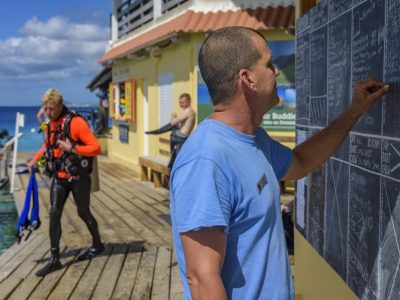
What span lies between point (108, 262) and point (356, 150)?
4126 millimetres

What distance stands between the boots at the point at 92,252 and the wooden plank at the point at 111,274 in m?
0.16

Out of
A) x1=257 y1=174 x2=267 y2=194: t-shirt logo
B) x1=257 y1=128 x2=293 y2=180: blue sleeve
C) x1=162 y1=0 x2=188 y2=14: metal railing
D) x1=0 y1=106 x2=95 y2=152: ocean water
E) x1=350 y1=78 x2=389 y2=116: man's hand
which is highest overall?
x1=162 y1=0 x2=188 y2=14: metal railing

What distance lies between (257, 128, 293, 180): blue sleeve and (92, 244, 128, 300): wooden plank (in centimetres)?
325

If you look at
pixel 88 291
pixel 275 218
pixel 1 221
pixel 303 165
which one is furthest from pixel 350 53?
pixel 1 221

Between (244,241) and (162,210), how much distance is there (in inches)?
300

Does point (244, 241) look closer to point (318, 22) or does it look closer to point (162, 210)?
point (318, 22)

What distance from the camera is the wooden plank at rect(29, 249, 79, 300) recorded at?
5148 millimetres

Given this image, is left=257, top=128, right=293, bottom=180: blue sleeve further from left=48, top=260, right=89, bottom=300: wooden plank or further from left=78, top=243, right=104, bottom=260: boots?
left=78, top=243, right=104, bottom=260: boots

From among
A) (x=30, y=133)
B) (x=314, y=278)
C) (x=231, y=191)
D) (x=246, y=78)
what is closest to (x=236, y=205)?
(x=231, y=191)

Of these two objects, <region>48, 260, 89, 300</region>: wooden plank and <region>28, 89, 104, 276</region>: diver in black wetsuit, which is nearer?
<region>48, 260, 89, 300</region>: wooden plank

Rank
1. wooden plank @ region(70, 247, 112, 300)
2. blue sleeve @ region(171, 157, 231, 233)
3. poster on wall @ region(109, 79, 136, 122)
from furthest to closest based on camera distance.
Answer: poster on wall @ region(109, 79, 136, 122) → wooden plank @ region(70, 247, 112, 300) → blue sleeve @ region(171, 157, 231, 233)

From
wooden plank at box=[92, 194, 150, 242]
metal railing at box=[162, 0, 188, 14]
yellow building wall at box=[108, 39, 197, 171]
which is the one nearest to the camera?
wooden plank at box=[92, 194, 150, 242]

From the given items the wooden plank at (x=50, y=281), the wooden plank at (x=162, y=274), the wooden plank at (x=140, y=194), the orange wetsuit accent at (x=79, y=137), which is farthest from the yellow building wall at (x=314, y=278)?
the wooden plank at (x=140, y=194)

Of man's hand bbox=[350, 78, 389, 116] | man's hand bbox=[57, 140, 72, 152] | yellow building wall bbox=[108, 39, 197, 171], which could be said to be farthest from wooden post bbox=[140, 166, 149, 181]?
man's hand bbox=[350, 78, 389, 116]
